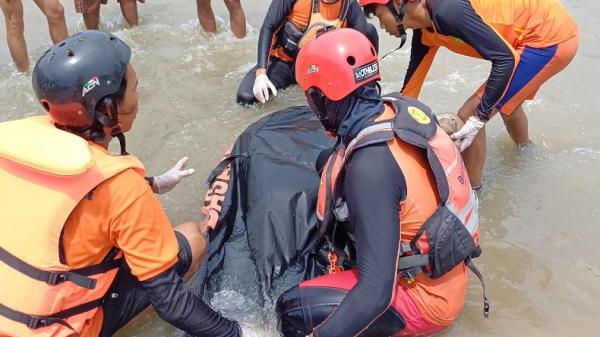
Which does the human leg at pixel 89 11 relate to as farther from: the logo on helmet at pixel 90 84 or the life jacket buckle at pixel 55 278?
the life jacket buckle at pixel 55 278

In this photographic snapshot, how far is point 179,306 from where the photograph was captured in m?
2.11

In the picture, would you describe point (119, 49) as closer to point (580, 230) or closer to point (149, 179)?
point (149, 179)

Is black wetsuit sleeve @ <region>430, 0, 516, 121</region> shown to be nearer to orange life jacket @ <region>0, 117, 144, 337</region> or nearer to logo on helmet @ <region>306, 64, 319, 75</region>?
logo on helmet @ <region>306, 64, 319, 75</region>

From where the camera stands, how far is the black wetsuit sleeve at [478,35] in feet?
9.75

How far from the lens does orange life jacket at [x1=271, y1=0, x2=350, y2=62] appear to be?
14.3ft

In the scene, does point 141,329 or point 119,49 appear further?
point 141,329

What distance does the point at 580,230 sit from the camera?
327 cm

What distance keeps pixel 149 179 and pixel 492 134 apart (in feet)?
8.27

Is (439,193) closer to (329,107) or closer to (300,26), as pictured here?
(329,107)

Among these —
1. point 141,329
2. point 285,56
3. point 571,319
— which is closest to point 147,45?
point 285,56

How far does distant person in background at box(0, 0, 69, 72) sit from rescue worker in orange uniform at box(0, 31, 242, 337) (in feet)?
10.2

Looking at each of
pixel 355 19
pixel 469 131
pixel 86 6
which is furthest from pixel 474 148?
pixel 86 6

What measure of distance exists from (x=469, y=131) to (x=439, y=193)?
116cm

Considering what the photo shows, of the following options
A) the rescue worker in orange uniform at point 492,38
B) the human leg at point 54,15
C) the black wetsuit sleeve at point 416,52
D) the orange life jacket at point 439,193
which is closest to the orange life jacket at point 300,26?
the black wetsuit sleeve at point 416,52
